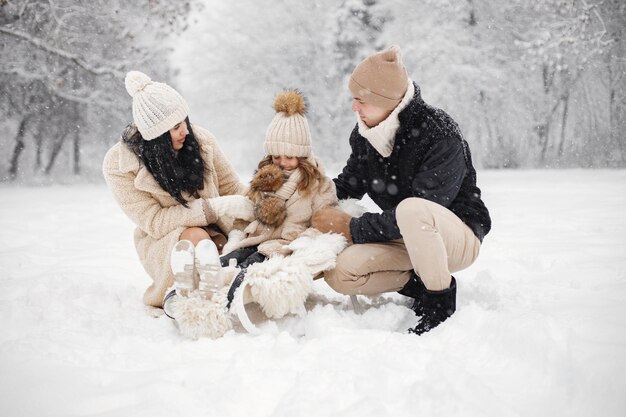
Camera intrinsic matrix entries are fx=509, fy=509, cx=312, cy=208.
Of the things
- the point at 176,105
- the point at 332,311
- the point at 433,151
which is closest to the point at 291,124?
the point at 176,105

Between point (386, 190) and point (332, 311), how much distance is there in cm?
79

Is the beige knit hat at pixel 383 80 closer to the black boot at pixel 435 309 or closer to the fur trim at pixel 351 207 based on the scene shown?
the fur trim at pixel 351 207

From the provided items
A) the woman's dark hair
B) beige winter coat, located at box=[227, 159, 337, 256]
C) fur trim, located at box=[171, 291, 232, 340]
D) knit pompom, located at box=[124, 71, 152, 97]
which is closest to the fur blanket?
fur trim, located at box=[171, 291, 232, 340]

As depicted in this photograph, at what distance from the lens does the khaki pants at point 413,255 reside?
2.47 meters

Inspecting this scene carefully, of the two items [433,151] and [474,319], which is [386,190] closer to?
[433,151]

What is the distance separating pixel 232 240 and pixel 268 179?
427 mm

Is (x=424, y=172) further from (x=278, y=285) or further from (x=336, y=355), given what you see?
(x=336, y=355)

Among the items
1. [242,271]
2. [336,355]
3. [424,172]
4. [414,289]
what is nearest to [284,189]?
[242,271]

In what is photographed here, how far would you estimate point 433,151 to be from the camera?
2.63 meters

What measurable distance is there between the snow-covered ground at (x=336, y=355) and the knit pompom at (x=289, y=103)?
114 cm

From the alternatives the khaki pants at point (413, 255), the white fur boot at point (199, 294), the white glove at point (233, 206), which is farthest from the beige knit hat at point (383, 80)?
the white fur boot at point (199, 294)

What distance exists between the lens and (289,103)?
306 centimetres

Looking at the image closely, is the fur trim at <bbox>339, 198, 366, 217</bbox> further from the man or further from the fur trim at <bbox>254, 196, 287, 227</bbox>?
the fur trim at <bbox>254, 196, 287, 227</bbox>

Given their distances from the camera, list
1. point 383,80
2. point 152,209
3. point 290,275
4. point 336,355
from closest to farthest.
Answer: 1. point 336,355
2. point 290,275
3. point 383,80
4. point 152,209
